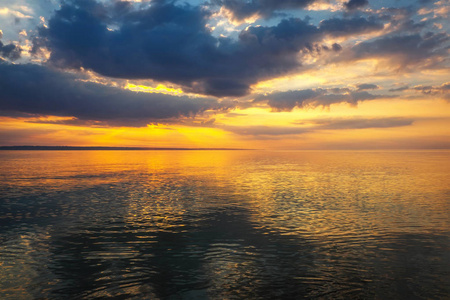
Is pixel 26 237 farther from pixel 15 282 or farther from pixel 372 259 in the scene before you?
pixel 372 259

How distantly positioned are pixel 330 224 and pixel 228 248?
37.9ft

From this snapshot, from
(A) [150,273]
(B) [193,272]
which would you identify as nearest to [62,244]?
(A) [150,273]

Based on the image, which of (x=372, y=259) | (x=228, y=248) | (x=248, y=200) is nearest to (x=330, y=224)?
(x=372, y=259)

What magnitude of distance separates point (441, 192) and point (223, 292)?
47.4 m

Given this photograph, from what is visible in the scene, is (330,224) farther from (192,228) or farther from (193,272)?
(193,272)

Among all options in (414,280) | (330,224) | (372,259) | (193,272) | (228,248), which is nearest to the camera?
(414,280)

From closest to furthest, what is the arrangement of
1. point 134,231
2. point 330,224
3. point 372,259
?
point 372,259 → point 134,231 → point 330,224

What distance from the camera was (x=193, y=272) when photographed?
749 inches

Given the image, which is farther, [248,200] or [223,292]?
[248,200]

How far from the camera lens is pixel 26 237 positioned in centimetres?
2614

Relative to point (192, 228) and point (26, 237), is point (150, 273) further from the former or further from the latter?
point (26, 237)

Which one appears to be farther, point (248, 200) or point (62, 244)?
point (248, 200)

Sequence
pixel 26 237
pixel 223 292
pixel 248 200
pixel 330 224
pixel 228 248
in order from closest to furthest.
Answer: pixel 223 292 < pixel 228 248 < pixel 26 237 < pixel 330 224 < pixel 248 200

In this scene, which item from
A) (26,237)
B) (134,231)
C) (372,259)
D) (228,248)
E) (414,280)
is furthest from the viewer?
(134,231)
